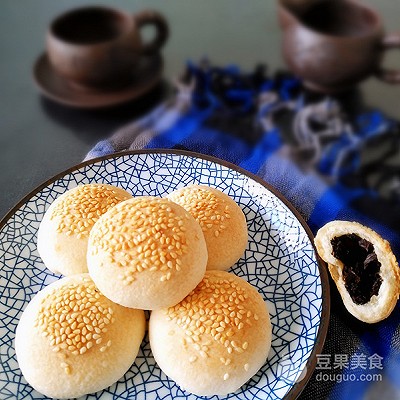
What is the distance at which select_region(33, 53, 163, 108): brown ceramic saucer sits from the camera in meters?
1.75

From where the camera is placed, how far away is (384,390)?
39.7 inches

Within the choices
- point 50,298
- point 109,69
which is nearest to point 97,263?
point 50,298

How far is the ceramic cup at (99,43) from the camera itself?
1.65 m

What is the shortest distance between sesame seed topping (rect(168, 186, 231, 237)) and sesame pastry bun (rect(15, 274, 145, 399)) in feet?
0.82

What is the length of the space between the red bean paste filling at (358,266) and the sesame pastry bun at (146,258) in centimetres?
32

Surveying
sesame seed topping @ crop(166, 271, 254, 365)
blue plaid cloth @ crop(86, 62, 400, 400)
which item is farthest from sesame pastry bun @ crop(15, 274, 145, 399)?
blue plaid cloth @ crop(86, 62, 400, 400)

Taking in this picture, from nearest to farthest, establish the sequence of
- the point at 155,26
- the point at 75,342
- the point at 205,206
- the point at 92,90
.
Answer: the point at 75,342, the point at 205,206, the point at 92,90, the point at 155,26

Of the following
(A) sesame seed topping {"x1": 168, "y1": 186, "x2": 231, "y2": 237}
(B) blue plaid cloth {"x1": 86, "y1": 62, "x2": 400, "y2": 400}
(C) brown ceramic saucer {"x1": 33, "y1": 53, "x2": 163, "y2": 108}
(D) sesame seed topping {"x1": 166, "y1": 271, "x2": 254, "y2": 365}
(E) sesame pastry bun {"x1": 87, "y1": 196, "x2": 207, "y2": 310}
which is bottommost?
(C) brown ceramic saucer {"x1": 33, "y1": 53, "x2": 163, "y2": 108}

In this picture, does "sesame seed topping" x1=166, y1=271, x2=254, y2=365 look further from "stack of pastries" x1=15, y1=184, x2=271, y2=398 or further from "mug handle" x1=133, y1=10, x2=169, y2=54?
"mug handle" x1=133, y1=10, x2=169, y2=54

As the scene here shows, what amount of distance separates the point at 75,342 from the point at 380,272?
2.05 ft

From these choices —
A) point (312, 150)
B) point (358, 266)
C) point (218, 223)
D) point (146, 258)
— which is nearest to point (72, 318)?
point (146, 258)

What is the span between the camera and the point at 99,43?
163 cm

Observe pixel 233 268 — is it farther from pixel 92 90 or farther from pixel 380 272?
pixel 92 90

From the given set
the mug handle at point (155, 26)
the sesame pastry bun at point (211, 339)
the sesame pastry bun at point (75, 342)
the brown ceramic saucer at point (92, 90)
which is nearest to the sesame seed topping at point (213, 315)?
the sesame pastry bun at point (211, 339)
